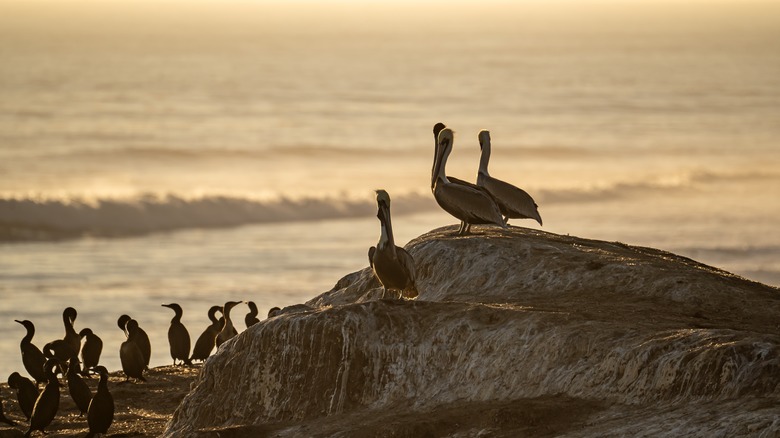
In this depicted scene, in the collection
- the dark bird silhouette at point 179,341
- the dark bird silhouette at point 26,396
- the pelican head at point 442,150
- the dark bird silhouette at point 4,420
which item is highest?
the pelican head at point 442,150

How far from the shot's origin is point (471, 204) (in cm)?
1828

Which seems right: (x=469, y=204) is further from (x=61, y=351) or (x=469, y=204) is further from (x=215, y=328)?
(x=61, y=351)

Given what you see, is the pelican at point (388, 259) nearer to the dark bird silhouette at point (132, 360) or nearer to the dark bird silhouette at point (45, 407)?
the dark bird silhouette at point (45, 407)

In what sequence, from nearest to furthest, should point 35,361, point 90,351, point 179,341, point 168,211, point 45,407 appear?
point 45,407
point 35,361
point 90,351
point 179,341
point 168,211

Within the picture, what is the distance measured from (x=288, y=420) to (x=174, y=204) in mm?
39035

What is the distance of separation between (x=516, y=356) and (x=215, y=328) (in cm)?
1056

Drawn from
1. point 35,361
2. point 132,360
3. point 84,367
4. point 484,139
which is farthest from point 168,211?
point 484,139

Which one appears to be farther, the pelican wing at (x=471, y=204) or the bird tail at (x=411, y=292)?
the pelican wing at (x=471, y=204)

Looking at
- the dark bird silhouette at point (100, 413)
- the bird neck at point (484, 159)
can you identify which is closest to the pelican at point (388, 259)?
the dark bird silhouette at point (100, 413)

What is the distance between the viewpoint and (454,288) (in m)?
17.8

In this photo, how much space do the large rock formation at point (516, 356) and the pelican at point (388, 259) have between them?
0.29 metres

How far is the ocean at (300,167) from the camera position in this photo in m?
39.4

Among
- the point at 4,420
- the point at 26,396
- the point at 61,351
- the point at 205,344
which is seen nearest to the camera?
the point at 4,420

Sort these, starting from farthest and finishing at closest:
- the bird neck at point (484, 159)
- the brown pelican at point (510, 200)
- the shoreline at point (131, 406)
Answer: the bird neck at point (484, 159)
the brown pelican at point (510, 200)
the shoreline at point (131, 406)
